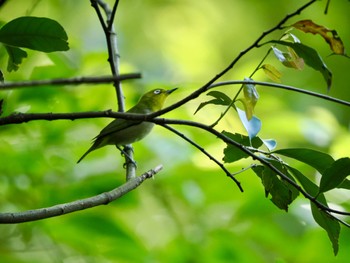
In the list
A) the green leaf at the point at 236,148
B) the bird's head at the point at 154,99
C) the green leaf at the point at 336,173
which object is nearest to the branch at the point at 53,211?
the green leaf at the point at 236,148

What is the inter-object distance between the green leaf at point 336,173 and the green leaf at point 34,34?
0.42 m

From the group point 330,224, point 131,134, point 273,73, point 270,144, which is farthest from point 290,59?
point 131,134

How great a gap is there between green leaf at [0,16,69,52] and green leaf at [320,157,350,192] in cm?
42

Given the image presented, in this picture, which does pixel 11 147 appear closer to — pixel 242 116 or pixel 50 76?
pixel 50 76

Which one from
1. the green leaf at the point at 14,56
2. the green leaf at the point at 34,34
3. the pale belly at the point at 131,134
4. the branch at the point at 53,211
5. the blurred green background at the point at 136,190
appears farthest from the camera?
the pale belly at the point at 131,134

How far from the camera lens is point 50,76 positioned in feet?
4.19

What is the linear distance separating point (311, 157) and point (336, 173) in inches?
2.2

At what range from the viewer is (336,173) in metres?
0.83

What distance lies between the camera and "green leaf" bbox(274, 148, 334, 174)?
87cm

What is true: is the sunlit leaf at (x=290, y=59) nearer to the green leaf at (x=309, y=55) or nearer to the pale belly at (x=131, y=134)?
the green leaf at (x=309, y=55)

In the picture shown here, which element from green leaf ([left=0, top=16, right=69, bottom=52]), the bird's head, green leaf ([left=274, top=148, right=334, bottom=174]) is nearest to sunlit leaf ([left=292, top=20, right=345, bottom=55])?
green leaf ([left=274, top=148, right=334, bottom=174])

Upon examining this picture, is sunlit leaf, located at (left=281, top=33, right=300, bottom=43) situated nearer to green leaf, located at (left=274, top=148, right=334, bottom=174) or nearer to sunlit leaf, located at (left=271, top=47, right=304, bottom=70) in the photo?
sunlit leaf, located at (left=271, top=47, right=304, bottom=70)

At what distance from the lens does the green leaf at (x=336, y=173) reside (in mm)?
824

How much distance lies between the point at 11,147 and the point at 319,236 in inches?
30.0
